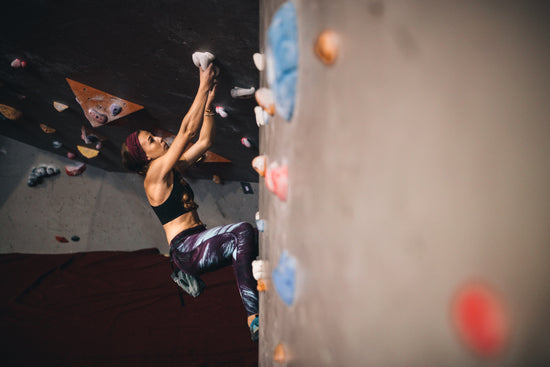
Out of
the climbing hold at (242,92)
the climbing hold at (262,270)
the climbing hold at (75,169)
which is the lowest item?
the climbing hold at (262,270)

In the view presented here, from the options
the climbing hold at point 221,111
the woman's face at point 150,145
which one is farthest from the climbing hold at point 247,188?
the woman's face at point 150,145

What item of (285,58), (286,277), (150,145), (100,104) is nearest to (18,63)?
(100,104)

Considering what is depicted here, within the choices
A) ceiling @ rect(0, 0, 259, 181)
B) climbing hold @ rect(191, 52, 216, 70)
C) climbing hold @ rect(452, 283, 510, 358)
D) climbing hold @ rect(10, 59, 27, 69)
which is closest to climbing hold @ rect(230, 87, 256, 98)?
ceiling @ rect(0, 0, 259, 181)

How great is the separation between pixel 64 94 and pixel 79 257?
214 cm

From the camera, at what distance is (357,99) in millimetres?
367

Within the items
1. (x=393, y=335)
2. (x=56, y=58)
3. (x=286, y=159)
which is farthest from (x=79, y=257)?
(x=393, y=335)

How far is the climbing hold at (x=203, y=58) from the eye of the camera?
4.52ft

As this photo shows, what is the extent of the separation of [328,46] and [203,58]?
113 centimetres

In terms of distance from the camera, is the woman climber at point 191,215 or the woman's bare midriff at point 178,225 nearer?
the woman climber at point 191,215

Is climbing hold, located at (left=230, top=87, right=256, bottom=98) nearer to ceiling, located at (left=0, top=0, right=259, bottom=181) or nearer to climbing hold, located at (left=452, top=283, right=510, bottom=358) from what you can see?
ceiling, located at (left=0, top=0, right=259, bottom=181)

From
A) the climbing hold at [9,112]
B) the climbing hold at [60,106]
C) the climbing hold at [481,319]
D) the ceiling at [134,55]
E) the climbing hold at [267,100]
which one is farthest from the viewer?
the climbing hold at [9,112]

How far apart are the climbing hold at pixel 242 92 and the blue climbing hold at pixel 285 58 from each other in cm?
96

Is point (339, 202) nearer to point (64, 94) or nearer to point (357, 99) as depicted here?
point (357, 99)

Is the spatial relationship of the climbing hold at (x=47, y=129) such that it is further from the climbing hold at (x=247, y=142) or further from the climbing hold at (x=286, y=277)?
the climbing hold at (x=286, y=277)
